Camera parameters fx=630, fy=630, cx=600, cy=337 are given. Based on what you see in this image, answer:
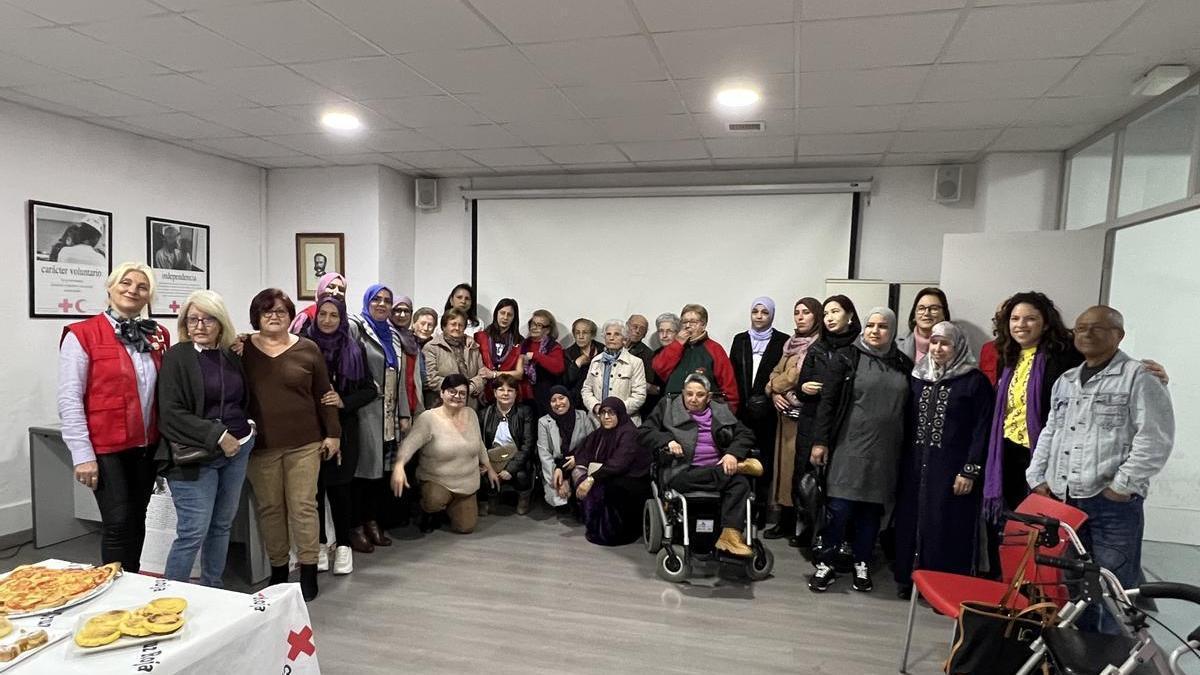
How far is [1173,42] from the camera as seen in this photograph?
2504mm

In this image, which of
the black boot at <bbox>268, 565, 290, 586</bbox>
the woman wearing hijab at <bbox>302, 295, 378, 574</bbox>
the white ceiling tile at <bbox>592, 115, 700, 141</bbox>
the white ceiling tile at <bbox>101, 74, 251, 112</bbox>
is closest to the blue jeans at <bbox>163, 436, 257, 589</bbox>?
the black boot at <bbox>268, 565, 290, 586</bbox>

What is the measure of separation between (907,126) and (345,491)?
3.81 metres

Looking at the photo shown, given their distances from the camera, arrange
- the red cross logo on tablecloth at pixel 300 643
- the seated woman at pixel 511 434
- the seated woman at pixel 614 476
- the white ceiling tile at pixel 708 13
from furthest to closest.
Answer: the seated woman at pixel 511 434 < the seated woman at pixel 614 476 < the white ceiling tile at pixel 708 13 < the red cross logo on tablecloth at pixel 300 643

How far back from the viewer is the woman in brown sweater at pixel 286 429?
2.74 m

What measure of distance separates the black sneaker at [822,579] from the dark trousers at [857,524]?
0.42 feet

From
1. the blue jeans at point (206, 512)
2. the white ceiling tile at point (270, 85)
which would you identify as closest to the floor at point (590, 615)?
the blue jeans at point (206, 512)

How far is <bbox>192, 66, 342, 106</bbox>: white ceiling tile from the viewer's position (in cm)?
304

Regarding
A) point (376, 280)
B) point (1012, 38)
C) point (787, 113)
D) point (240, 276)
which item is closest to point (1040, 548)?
point (1012, 38)

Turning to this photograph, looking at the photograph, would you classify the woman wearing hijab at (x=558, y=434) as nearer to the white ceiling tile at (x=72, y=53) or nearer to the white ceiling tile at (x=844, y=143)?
the white ceiling tile at (x=844, y=143)

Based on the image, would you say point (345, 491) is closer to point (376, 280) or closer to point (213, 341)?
point (213, 341)

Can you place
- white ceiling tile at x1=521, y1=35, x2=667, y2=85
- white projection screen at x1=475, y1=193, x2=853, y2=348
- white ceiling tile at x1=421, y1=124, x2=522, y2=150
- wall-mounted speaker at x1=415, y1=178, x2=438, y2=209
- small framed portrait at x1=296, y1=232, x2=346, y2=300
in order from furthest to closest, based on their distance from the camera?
wall-mounted speaker at x1=415, y1=178, x2=438, y2=209
small framed portrait at x1=296, y1=232, x2=346, y2=300
white projection screen at x1=475, y1=193, x2=853, y2=348
white ceiling tile at x1=421, y1=124, x2=522, y2=150
white ceiling tile at x1=521, y1=35, x2=667, y2=85

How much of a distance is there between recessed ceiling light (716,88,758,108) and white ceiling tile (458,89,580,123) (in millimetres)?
819

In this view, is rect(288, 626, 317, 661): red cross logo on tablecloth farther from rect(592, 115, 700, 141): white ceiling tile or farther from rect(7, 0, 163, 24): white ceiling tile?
rect(592, 115, 700, 141): white ceiling tile

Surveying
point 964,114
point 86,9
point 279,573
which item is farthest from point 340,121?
point 964,114
